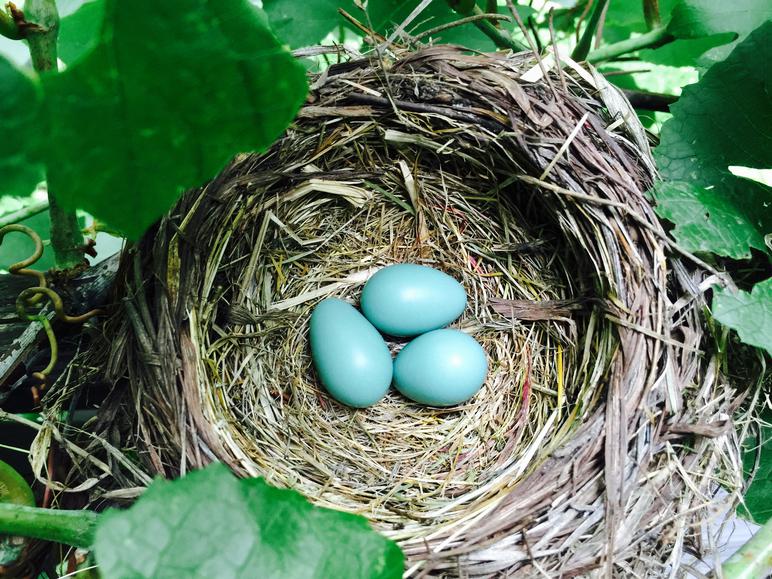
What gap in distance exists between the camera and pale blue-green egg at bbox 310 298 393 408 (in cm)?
112

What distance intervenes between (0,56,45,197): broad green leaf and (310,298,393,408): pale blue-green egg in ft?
2.28

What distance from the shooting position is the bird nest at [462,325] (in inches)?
32.6

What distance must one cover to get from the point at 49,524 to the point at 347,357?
546mm

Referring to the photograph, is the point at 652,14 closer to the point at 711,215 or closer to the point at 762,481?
the point at 711,215

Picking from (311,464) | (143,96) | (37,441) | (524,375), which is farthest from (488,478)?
(143,96)

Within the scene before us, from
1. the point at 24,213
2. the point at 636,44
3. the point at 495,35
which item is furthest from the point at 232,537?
the point at 636,44

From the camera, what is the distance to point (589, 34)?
3.30ft

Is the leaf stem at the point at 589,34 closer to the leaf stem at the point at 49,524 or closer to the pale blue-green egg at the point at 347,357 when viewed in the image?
the pale blue-green egg at the point at 347,357

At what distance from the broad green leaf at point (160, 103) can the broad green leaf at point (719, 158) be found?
23.3 inches

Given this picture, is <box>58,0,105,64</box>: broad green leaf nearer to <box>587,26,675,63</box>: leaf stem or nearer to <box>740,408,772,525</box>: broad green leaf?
<box>587,26,675,63</box>: leaf stem

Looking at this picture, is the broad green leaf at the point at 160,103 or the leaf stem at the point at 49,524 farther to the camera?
the leaf stem at the point at 49,524

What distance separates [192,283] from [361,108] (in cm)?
41

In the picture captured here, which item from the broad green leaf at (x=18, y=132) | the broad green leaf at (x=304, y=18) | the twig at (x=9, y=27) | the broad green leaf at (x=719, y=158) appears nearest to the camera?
the broad green leaf at (x=18, y=132)

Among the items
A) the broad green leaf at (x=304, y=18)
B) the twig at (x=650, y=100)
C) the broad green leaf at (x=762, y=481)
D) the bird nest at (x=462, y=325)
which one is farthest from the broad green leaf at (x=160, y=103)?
Answer: the broad green leaf at (x=762, y=481)
